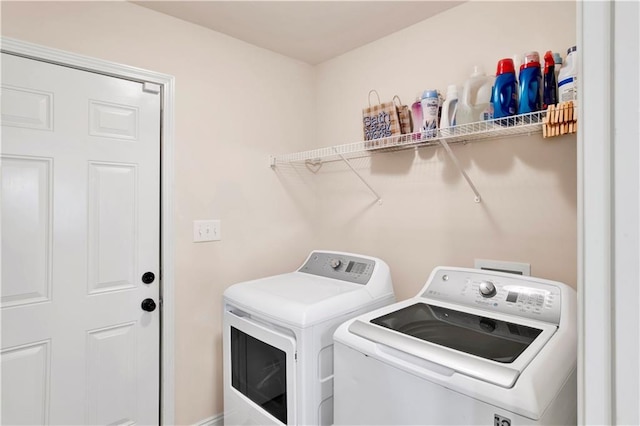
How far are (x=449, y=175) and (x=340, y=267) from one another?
2.58 ft

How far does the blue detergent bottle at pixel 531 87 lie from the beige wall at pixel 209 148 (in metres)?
1.46

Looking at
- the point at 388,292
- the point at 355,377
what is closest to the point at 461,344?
the point at 355,377

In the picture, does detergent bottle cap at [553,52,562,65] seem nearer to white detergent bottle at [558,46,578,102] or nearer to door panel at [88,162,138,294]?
white detergent bottle at [558,46,578,102]

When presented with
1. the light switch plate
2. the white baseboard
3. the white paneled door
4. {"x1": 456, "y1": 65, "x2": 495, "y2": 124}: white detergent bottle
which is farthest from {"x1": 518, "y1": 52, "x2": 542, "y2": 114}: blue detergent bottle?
the white baseboard

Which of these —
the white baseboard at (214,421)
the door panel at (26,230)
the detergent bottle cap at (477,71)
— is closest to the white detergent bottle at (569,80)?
the detergent bottle cap at (477,71)

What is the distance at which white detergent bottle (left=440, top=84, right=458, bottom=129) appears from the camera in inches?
65.9

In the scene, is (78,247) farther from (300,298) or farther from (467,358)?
(467,358)

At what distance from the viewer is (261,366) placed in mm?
1646

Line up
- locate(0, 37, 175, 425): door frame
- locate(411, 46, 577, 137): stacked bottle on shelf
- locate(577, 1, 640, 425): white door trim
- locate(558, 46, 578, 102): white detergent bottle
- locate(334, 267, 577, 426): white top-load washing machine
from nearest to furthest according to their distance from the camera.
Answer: locate(577, 1, 640, 425): white door trim
locate(334, 267, 577, 426): white top-load washing machine
locate(558, 46, 578, 102): white detergent bottle
locate(411, 46, 577, 137): stacked bottle on shelf
locate(0, 37, 175, 425): door frame

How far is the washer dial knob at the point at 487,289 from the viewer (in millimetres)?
1438

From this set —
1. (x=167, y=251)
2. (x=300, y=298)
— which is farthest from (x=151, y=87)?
(x=300, y=298)

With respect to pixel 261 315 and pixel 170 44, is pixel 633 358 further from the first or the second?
pixel 170 44

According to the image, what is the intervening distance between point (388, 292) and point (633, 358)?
152 centimetres

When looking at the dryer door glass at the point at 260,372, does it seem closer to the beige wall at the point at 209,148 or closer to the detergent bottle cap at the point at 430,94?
the beige wall at the point at 209,148
